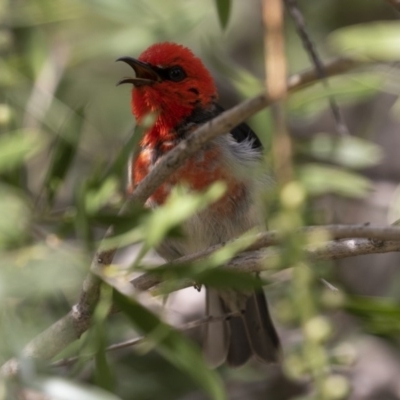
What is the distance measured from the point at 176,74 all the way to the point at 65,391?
7.52 feet

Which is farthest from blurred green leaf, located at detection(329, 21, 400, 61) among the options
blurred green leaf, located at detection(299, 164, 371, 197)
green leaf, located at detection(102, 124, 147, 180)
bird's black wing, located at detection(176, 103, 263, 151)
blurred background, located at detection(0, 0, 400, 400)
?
bird's black wing, located at detection(176, 103, 263, 151)

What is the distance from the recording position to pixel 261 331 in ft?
13.1

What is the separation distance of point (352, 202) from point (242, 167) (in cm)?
166

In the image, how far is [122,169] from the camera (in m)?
2.46

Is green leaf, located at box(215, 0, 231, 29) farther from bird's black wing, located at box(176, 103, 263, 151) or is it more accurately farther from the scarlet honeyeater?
bird's black wing, located at box(176, 103, 263, 151)

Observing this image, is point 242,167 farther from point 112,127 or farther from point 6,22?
point 112,127

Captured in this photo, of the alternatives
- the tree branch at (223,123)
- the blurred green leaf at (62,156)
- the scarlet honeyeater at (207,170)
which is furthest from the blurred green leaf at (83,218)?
the scarlet honeyeater at (207,170)

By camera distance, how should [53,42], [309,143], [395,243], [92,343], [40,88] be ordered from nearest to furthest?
[92,343] < [395,243] < [309,143] < [40,88] < [53,42]

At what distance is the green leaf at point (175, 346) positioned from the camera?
5.94 ft

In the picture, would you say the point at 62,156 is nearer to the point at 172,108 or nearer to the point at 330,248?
the point at 172,108

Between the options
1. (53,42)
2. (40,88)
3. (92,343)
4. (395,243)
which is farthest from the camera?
(53,42)

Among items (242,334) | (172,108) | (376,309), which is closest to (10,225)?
(376,309)

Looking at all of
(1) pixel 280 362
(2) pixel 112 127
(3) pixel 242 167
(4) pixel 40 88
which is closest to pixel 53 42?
(2) pixel 112 127

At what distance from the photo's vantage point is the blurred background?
223 cm
